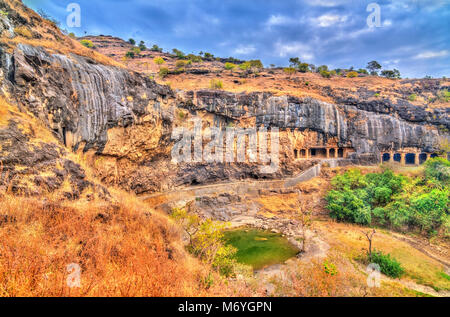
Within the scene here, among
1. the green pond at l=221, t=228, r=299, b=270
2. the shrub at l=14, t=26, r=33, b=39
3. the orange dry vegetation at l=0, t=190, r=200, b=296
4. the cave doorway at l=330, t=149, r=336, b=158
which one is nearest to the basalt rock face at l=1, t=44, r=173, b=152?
the shrub at l=14, t=26, r=33, b=39

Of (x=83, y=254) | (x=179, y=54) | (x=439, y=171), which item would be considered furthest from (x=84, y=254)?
(x=179, y=54)

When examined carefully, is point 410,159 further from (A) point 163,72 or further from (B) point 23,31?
(B) point 23,31

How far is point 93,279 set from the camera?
4.11m

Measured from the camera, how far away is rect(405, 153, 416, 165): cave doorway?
33.6 m

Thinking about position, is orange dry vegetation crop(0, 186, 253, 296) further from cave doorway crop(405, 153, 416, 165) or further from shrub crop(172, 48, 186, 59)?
shrub crop(172, 48, 186, 59)

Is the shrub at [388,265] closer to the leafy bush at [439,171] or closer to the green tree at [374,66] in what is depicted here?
the leafy bush at [439,171]

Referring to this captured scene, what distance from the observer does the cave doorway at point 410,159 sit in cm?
3362

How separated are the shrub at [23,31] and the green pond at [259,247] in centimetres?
1961

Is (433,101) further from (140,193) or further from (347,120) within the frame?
(140,193)

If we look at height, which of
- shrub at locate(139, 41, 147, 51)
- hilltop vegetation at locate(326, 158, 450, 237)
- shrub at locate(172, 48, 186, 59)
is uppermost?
shrub at locate(139, 41, 147, 51)

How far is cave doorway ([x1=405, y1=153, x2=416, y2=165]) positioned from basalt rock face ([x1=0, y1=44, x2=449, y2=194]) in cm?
183

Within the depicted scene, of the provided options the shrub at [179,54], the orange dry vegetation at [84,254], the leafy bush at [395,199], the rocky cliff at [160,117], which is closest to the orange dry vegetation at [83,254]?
the orange dry vegetation at [84,254]

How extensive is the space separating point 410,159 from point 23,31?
5018 centimetres
